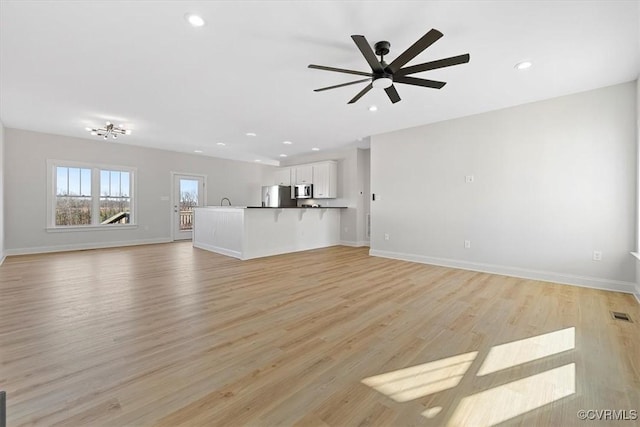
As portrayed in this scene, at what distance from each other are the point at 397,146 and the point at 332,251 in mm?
2767

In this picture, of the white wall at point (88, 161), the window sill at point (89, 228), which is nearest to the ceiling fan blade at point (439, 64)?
the white wall at point (88, 161)

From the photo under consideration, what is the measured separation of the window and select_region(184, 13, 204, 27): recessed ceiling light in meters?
6.19

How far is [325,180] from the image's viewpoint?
25.0 feet

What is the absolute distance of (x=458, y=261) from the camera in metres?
4.77

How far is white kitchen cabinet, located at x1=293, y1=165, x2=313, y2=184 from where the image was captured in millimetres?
8000

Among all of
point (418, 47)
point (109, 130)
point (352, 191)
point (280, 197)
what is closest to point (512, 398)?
point (418, 47)

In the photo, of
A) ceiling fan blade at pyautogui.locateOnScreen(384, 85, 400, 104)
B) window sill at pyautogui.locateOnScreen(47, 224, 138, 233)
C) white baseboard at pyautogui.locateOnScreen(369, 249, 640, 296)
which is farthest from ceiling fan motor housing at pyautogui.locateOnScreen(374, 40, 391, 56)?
window sill at pyautogui.locateOnScreen(47, 224, 138, 233)

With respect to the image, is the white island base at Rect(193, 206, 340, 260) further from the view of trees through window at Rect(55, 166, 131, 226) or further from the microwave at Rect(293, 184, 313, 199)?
the view of trees through window at Rect(55, 166, 131, 226)

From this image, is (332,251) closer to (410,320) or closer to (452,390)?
→ (410,320)

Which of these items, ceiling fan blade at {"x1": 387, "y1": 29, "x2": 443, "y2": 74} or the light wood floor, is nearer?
the light wood floor

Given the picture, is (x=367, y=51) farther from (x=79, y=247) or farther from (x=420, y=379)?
(x=79, y=247)

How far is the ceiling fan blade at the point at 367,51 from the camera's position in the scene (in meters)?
2.11

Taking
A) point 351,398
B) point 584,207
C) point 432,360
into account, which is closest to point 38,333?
point 351,398

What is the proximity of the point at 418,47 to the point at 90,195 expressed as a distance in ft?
25.8
